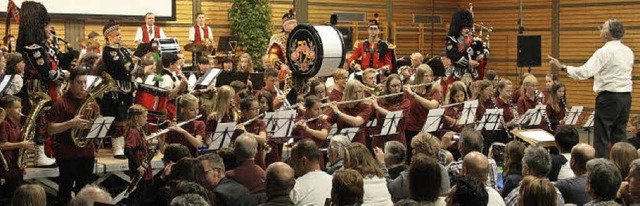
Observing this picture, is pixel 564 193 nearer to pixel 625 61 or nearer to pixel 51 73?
pixel 625 61

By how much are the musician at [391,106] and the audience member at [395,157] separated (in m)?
2.90

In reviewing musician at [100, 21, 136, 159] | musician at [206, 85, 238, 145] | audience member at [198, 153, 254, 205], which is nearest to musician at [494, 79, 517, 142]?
musician at [206, 85, 238, 145]

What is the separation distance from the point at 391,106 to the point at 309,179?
4.02 meters

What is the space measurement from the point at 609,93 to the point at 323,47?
3.95 m

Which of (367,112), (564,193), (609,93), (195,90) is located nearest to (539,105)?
(609,93)

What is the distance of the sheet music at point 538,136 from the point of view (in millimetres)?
9859

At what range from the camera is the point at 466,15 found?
47.4 feet

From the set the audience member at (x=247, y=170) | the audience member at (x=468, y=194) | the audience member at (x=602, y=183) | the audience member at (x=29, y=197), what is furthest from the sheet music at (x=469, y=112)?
the audience member at (x=29, y=197)

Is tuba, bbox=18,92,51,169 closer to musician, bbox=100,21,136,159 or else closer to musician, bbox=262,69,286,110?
musician, bbox=100,21,136,159

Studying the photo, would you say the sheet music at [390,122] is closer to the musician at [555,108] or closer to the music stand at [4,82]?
the musician at [555,108]

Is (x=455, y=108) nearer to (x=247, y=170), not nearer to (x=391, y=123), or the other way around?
(x=391, y=123)

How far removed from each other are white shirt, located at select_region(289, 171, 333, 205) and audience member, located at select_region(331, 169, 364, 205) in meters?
0.68

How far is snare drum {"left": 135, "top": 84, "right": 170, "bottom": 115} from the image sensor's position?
9562 mm

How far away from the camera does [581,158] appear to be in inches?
254
